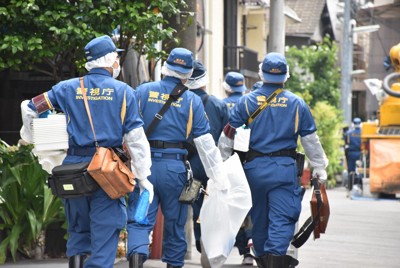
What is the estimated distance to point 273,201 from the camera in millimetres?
9219

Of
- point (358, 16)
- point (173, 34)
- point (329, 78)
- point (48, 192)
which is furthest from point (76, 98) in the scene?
point (358, 16)

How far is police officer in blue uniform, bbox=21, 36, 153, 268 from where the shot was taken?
24.4ft

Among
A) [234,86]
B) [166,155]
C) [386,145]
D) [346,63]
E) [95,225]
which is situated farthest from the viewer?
[346,63]

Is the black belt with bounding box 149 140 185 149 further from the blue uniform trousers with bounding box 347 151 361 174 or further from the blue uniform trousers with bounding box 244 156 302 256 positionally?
the blue uniform trousers with bounding box 347 151 361 174

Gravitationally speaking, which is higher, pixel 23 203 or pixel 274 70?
pixel 274 70

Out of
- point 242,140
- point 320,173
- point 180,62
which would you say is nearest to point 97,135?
point 180,62

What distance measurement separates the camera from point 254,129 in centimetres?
934

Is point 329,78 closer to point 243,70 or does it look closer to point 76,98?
point 243,70

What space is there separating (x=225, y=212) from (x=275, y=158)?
2.23ft

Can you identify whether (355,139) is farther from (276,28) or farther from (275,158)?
(275,158)

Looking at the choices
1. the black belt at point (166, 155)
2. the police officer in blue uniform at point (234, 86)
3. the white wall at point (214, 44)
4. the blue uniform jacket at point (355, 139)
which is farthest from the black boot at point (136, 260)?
the blue uniform jacket at point (355, 139)

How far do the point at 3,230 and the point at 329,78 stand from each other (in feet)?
120

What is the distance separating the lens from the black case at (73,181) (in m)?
7.26

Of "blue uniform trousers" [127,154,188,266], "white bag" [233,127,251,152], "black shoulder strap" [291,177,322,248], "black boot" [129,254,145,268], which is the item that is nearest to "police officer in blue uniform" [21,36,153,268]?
"black boot" [129,254,145,268]
